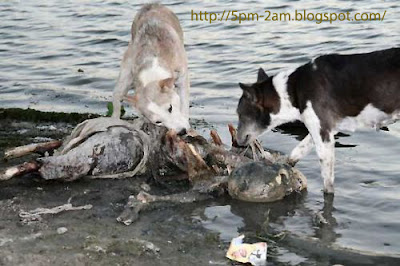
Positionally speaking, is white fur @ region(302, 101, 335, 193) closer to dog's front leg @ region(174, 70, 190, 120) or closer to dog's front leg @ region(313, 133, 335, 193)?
dog's front leg @ region(313, 133, 335, 193)

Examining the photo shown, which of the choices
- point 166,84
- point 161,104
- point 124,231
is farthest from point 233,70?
point 124,231

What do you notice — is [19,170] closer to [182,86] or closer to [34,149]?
[34,149]

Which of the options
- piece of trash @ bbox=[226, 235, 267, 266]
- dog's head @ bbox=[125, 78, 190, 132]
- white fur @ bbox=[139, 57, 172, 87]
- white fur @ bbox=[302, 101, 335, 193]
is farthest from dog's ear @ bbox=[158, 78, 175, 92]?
piece of trash @ bbox=[226, 235, 267, 266]

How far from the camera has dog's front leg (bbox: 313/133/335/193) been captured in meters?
7.34

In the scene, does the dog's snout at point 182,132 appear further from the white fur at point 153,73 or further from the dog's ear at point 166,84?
the white fur at point 153,73

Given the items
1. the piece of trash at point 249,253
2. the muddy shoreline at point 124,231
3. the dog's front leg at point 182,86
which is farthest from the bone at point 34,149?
the piece of trash at point 249,253

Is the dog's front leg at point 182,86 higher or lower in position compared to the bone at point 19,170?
higher

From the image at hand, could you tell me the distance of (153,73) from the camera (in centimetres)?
856

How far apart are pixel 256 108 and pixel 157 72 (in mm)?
1448

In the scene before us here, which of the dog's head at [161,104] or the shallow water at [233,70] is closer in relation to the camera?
the shallow water at [233,70]

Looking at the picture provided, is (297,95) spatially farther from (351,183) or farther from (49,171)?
(49,171)

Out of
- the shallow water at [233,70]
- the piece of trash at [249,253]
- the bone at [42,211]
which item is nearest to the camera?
the piece of trash at [249,253]

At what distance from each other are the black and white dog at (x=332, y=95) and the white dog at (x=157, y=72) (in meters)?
0.97

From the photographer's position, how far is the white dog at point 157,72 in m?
8.16
